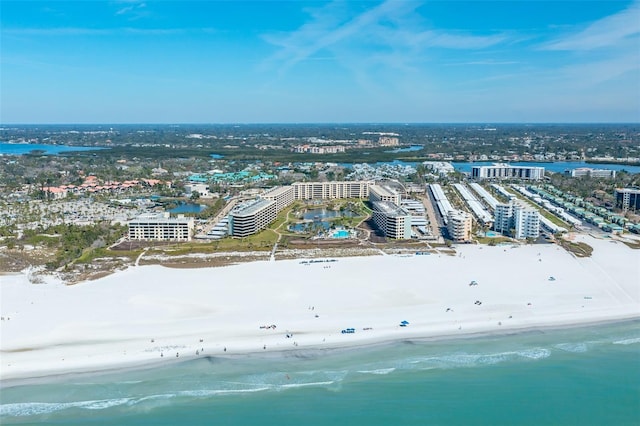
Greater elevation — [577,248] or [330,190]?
[330,190]

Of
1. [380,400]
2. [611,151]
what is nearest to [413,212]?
[380,400]

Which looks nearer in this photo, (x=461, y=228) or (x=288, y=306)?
(x=288, y=306)

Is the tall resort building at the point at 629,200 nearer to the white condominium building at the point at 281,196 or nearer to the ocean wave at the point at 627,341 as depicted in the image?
the ocean wave at the point at 627,341

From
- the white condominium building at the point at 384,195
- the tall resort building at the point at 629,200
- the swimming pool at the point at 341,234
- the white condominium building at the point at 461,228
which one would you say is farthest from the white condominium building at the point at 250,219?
the tall resort building at the point at 629,200

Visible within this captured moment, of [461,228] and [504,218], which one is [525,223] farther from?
[461,228]

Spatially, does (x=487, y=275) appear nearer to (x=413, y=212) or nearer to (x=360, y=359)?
(x=360, y=359)

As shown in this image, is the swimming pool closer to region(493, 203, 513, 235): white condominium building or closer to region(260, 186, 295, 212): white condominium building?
region(260, 186, 295, 212): white condominium building

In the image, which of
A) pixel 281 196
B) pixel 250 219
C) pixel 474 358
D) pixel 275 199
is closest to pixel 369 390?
pixel 474 358
